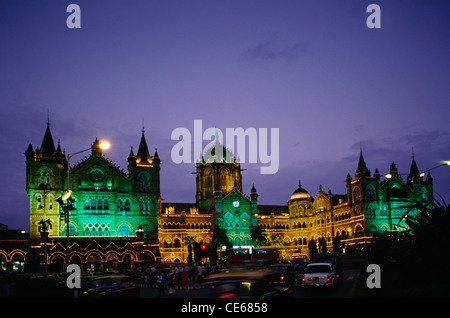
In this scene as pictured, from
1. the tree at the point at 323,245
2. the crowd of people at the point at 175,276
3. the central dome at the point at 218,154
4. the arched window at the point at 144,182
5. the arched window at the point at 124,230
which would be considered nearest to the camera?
the crowd of people at the point at 175,276

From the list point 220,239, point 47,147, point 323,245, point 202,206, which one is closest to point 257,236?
point 220,239

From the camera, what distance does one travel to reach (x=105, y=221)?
80.4 meters

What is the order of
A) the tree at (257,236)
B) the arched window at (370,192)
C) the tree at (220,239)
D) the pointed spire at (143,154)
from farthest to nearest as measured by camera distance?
the tree at (257,236)
the arched window at (370,192)
the tree at (220,239)
the pointed spire at (143,154)

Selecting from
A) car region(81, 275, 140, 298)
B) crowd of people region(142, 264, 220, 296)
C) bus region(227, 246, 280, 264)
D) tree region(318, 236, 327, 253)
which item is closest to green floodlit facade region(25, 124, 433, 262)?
tree region(318, 236, 327, 253)

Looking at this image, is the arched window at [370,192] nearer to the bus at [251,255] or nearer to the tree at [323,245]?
the tree at [323,245]

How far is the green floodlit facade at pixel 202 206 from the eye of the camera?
7838 centimetres

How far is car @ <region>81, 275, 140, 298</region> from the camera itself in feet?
67.6

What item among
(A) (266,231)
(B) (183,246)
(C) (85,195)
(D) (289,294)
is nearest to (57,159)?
(C) (85,195)

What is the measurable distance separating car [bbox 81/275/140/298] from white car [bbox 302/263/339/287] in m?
9.07

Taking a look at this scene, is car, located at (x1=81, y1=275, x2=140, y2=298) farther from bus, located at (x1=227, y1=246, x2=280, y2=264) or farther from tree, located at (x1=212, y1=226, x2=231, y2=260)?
tree, located at (x1=212, y1=226, x2=231, y2=260)

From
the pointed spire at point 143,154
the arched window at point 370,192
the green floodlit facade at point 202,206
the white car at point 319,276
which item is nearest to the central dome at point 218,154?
the green floodlit facade at point 202,206

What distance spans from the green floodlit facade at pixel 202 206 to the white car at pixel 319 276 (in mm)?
39910

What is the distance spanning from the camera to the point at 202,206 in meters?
105
